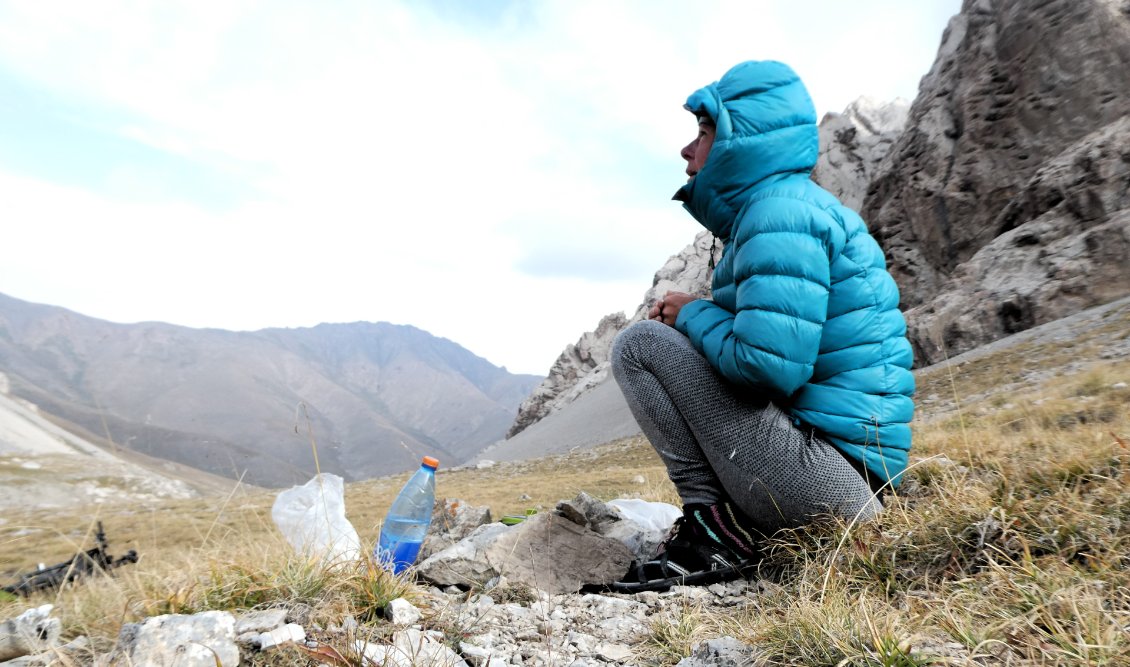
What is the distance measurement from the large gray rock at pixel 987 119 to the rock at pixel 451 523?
27.8 metres

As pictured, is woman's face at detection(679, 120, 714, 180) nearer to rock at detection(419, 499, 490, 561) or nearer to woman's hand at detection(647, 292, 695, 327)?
woman's hand at detection(647, 292, 695, 327)

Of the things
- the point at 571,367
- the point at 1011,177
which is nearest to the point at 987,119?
the point at 1011,177

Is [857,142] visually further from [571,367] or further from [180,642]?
[180,642]

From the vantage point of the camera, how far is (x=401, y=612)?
2297 millimetres

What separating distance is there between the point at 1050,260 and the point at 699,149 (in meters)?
25.9

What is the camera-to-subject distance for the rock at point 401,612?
227 cm

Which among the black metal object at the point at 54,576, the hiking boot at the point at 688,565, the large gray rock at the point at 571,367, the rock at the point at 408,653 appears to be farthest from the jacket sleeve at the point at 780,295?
the large gray rock at the point at 571,367

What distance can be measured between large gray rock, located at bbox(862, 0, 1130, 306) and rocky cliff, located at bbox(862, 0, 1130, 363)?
2.3 inches

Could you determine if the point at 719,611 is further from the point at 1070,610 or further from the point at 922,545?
the point at 1070,610

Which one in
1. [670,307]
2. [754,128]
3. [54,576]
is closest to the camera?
[754,128]

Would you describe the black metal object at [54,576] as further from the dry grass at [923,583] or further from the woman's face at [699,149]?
the woman's face at [699,149]

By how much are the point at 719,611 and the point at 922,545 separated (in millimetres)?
796

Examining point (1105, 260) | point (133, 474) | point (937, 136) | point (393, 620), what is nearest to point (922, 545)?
point (393, 620)

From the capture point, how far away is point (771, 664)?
182 cm
